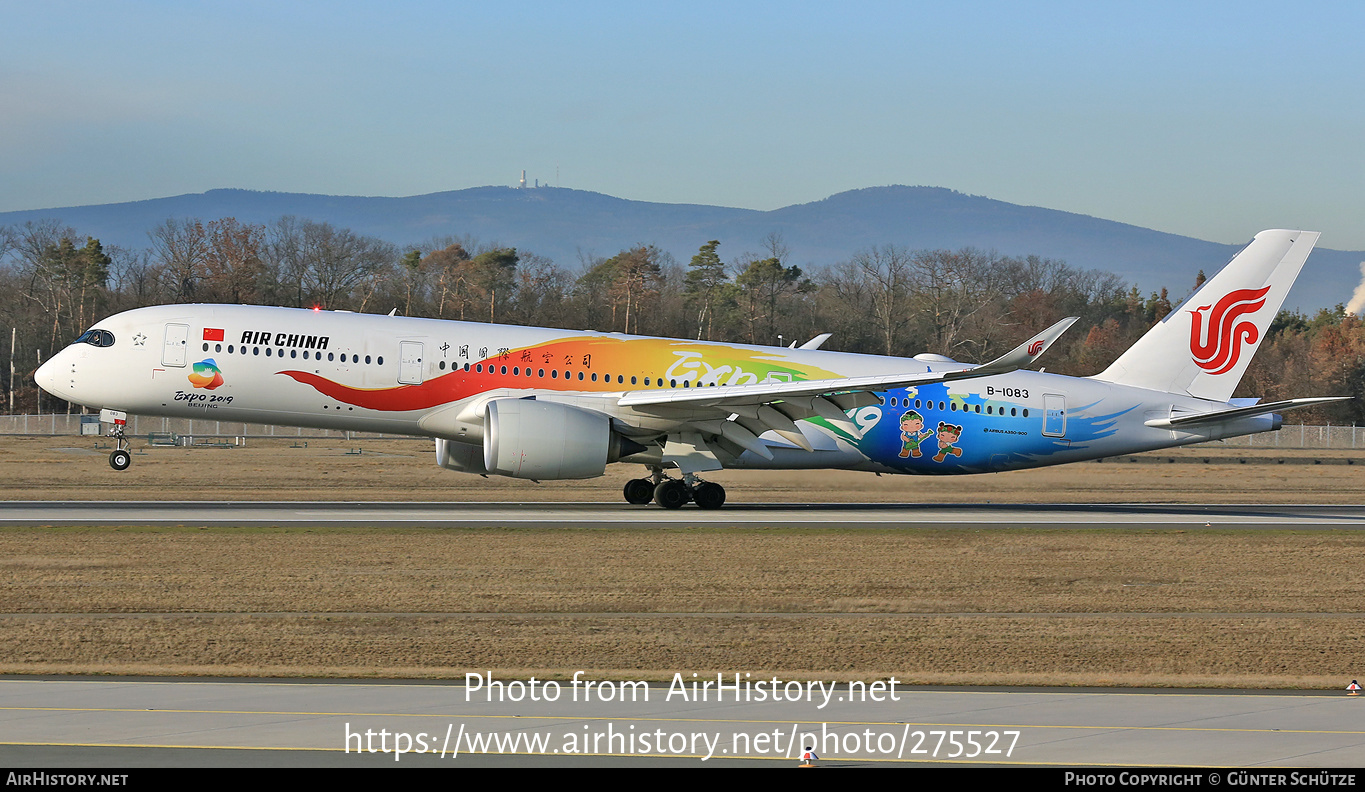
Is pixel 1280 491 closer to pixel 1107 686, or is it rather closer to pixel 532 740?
pixel 1107 686

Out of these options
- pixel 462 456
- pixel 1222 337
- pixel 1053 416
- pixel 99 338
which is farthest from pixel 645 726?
pixel 1222 337

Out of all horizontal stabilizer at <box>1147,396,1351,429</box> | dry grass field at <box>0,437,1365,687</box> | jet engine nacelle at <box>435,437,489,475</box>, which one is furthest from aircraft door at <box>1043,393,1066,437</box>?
jet engine nacelle at <box>435,437,489,475</box>

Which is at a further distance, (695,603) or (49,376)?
(49,376)

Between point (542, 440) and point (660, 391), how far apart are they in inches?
134

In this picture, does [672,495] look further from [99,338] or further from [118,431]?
[99,338]

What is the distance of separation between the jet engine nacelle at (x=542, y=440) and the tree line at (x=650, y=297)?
171 feet

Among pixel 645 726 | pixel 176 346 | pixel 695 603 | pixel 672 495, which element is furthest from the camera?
pixel 672 495

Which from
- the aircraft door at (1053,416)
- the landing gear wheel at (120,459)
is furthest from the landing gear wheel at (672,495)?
the landing gear wheel at (120,459)

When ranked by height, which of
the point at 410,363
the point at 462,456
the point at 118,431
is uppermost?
the point at 410,363

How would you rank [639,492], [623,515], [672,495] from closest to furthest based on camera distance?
[623,515]
[672,495]
[639,492]

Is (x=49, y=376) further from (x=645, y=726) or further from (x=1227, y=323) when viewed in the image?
(x=1227, y=323)

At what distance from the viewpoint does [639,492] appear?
30.5 meters

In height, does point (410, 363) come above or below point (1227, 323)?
below

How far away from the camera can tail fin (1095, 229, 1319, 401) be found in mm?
31938
